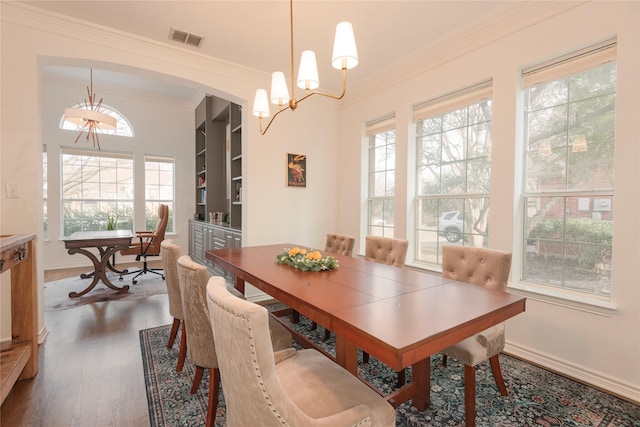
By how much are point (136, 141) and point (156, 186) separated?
95 cm

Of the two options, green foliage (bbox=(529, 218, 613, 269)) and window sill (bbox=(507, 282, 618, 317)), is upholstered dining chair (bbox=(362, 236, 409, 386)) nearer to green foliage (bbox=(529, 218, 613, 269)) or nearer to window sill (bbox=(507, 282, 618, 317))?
window sill (bbox=(507, 282, 618, 317))

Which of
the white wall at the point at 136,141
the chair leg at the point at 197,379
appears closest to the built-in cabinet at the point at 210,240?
the white wall at the point at 136,141

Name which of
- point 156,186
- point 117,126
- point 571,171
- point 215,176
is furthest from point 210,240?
point 571,171

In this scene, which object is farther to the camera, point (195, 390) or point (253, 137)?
point (253, 137)

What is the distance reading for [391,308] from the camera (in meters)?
1.31

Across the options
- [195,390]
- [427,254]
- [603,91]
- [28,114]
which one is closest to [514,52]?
[603,91]

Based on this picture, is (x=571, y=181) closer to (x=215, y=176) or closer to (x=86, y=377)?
(x=86, y=377)

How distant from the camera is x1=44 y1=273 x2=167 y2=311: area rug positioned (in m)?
3.61

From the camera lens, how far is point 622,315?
77.2 inches

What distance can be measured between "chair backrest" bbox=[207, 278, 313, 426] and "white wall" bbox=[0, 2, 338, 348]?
2.63m

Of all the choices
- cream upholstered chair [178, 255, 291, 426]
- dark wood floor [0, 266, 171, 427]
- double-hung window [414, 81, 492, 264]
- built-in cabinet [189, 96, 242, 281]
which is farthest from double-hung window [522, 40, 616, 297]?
built-in cabinet [189, 96, 242, 281]

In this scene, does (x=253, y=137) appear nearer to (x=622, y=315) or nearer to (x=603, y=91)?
(x=603, y=91)

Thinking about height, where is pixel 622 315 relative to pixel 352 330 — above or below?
below

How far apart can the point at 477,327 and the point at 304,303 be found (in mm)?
742
